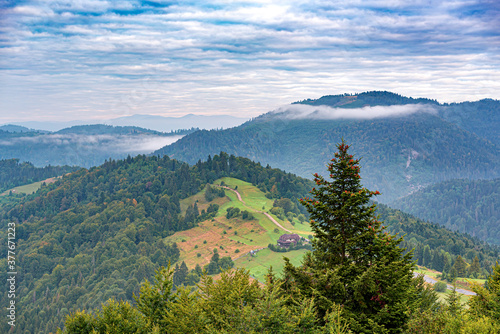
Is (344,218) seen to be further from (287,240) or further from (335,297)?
(287,240)

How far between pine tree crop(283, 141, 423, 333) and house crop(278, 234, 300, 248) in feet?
518

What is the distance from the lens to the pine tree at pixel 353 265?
103ft

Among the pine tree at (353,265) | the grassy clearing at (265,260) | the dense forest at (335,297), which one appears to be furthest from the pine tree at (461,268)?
the pine tree at (353,265)

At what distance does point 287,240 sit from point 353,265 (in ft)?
533

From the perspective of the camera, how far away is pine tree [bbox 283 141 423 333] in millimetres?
31297

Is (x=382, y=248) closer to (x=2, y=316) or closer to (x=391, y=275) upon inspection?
(x=391, y=275)

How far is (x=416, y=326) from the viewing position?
31.6 m

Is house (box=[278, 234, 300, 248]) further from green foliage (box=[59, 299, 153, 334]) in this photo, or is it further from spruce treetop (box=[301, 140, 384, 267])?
spruce treetop (box=[301, 140, 384, 267])

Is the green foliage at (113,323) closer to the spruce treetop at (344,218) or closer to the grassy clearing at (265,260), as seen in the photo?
the spruce treetop at (344,218)

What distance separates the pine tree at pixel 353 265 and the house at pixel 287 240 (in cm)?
15785

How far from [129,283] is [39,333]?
40.3 m

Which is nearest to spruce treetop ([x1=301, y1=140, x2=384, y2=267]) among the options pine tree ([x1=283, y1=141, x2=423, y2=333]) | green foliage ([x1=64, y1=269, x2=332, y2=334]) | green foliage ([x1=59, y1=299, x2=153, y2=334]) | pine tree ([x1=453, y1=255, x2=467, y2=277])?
pine tree ([x1=283, y1=141, x2=423, y2=333])

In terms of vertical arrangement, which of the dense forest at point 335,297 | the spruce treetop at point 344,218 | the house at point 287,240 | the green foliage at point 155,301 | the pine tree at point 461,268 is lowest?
the pine tree at point 461,268

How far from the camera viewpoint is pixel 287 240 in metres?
192
